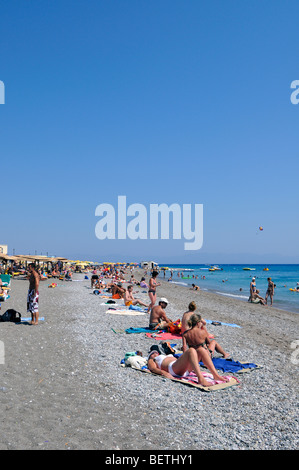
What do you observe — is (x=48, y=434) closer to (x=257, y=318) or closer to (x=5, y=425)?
(x=5, y=425)

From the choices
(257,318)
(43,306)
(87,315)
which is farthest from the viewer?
(257,318)

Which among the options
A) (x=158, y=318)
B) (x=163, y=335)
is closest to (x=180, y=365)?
(x=163, y=335)

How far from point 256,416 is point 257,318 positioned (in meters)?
13.3

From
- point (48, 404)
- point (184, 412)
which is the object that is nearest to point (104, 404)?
point (48, 404)

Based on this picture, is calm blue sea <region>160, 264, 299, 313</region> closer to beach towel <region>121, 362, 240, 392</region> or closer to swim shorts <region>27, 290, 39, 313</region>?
swim shorts <region>27, 290, 39, 313</region>

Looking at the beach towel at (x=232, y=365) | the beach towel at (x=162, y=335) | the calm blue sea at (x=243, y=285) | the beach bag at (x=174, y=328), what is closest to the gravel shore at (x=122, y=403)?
the beach towel at (x=232, y=365)

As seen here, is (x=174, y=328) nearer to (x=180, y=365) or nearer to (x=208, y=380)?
(x=180, y=365)

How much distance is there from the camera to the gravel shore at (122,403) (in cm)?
458

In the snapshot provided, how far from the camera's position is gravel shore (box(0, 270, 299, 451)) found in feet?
15.0

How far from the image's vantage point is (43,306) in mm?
16172

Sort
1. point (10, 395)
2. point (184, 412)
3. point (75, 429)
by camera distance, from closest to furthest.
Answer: point (75, 429) < point (184, 412) < point (10, 395)

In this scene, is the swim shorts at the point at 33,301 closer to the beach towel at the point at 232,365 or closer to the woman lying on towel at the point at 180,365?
the woman lying on towel at the point at 180,365

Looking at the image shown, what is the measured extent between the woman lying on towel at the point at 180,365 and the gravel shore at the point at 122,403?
0.24 meters

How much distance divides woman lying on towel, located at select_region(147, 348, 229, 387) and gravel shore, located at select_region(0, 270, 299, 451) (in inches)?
9.3
